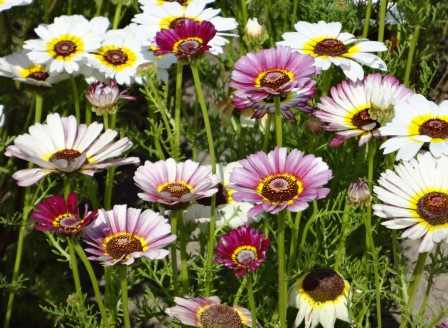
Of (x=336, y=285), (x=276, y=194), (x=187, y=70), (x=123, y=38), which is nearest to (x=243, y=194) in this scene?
(x=276, y=194)

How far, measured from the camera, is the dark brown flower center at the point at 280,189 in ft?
4.30

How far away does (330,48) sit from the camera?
1742 millimetres

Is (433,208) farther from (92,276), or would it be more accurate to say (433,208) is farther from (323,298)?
(92,276)

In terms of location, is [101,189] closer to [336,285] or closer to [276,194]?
[336,285]

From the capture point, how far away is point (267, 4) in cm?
216

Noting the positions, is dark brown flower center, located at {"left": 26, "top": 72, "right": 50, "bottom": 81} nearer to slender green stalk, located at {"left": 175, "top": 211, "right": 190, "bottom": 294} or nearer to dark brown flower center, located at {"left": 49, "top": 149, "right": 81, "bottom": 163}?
dark brown flower center, located at {"left": 49, "top": 149, "right": 81, "bottom": 163}

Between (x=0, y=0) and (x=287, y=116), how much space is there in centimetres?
72

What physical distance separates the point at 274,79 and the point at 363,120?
0.22 meters

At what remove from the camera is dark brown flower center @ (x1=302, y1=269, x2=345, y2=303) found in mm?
1553

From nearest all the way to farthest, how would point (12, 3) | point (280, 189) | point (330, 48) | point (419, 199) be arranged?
1. point (280, 189)
2. point (419, 199)
3. point (330, 48)
4. point (12, 3)

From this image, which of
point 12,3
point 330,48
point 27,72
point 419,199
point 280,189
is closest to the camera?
point 280,189

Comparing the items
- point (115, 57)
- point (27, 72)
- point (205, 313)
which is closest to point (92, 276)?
point (205, 313)

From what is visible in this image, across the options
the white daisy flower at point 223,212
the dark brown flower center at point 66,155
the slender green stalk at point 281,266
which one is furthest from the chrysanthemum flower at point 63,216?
the white daisy flower at point 223,212

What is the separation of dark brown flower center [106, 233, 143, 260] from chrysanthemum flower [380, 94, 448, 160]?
426 mm
